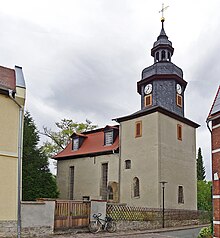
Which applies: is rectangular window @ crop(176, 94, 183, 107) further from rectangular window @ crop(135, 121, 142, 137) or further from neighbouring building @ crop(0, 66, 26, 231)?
neighbouring building @ crop(0, 66, 26, 231)

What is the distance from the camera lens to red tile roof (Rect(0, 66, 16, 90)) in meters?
15.6

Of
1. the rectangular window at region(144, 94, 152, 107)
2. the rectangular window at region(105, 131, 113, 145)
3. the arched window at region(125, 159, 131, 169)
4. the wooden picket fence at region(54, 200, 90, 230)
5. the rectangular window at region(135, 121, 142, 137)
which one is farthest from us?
the rectangular window at region(105, 131, 113, 145)

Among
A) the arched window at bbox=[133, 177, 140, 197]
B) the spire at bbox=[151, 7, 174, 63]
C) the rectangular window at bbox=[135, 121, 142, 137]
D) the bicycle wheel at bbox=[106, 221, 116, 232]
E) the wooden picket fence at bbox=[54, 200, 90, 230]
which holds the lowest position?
the bicycle wheel at bbox=[106, 221, 116, 232]

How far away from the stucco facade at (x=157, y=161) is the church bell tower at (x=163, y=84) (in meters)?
1.75

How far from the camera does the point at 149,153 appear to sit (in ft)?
83.3

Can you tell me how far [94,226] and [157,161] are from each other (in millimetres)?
8428

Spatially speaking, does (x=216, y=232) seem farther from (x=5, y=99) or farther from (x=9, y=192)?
(x=5, y=99)

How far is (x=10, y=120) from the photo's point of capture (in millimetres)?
15297

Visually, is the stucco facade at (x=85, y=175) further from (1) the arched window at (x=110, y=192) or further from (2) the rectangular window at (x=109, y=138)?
(2) the rectangular window at (x=109, y=138)

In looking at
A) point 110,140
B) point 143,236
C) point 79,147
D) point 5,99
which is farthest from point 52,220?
point 79,147

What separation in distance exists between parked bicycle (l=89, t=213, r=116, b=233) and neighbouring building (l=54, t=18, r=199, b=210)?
6579 mm

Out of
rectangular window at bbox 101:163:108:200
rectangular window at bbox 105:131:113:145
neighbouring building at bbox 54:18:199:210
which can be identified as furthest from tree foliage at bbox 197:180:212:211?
rectangular window at bbox 105:131:113:145

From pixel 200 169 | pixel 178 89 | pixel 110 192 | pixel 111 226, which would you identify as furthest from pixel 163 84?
pixel 200 169

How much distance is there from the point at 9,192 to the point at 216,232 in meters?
8.28
